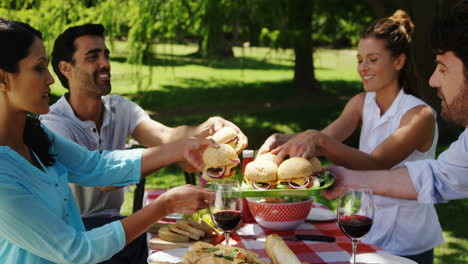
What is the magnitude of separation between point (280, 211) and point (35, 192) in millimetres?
1251

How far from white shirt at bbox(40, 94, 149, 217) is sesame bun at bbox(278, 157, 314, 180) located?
1581 mm

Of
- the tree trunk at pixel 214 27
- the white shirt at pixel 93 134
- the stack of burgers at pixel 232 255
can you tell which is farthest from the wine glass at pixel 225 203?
the tree trunk at pixel 214 27

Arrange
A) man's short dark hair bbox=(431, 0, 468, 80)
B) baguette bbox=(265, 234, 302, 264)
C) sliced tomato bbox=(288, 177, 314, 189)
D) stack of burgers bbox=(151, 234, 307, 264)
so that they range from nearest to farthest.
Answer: stack of burgers bbox=(151, 234, 307, 264) → baguette bbox=(265, 234, 302, 264) → man's short dark hair bbox=(431, 0, 468, 80) → sliced tomato bbox=(288, 177, 314, 189)

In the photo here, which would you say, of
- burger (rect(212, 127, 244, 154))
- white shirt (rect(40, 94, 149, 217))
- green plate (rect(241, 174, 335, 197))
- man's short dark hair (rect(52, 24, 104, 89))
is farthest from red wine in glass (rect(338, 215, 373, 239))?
man's short dark hair (rect(52, 24, 104, 89))

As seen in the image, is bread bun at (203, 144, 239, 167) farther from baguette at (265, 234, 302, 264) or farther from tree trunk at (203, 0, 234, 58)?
tree trunk at (203, 0, 234, 58)

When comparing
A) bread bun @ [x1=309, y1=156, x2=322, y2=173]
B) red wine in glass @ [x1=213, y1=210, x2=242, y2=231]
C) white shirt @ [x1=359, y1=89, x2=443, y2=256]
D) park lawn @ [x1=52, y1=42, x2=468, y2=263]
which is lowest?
park lawn @ [x1=52, y1=42, x2=468, y2=263]

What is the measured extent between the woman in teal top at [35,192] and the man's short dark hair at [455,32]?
140 cm

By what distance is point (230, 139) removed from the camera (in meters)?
2.98

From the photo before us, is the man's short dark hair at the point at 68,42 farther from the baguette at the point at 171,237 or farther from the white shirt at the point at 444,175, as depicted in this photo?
the white shirt at the point at 444,175

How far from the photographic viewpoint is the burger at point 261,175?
247 cm

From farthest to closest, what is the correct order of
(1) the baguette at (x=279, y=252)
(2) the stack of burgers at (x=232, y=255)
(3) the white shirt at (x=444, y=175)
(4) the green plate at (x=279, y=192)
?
(3) the white shirt at (x=444, y=175), (4) the green plate at (x=279, y=192), (1) the baguette at (x=279, y=252), (2) the stack of burgers at (x=232, y=255)

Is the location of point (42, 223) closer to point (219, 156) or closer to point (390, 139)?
point (219, 156)

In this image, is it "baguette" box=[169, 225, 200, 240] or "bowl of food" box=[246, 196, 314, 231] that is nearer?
"baguette" box=[169, 225, 200, 240]

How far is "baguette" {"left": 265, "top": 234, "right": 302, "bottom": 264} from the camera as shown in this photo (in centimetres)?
188
